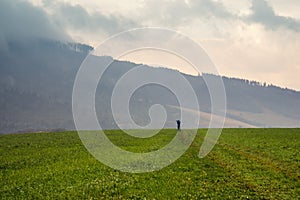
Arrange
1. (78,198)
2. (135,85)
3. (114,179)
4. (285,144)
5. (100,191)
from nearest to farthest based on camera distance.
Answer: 1. (78,198)
2. (100,191)
3. (114,179)
4. (135,85)
5. (285,144)

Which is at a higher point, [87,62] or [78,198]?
[87,62]

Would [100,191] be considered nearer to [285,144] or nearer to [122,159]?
[122,159]

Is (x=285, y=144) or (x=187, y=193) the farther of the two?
(x=285, y=144)

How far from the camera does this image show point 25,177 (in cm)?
3347

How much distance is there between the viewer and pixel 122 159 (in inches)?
1609

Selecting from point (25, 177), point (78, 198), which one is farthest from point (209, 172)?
point (25, 177)

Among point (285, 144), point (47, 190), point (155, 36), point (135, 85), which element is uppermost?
point (155, 36)

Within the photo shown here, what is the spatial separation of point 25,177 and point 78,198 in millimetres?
10172

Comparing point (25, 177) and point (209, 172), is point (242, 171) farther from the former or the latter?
point (25, 177)

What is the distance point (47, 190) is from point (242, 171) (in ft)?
53.0

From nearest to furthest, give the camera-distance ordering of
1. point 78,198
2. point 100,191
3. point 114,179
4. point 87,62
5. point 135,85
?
point 78,198 < point 100,191 < point 114,179 < point 87,62 < point 135,85

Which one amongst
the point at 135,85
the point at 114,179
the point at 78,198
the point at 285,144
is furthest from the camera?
the point at 285,144

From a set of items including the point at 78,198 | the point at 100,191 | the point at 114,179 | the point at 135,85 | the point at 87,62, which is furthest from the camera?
the point at 135,85

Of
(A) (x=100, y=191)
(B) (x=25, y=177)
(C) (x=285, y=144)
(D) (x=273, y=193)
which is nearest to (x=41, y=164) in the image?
(B) (x=25, y=177)
